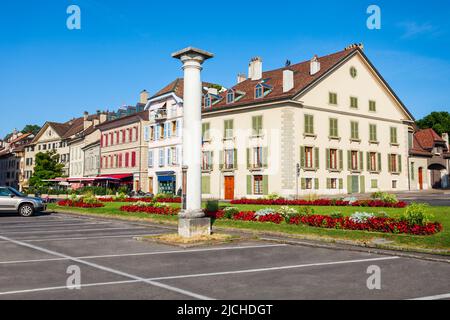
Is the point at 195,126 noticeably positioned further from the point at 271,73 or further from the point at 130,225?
the point at 271,73

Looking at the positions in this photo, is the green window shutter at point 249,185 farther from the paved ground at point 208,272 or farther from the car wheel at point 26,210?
the paved ground at point 208,272

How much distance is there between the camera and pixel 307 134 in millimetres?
37594

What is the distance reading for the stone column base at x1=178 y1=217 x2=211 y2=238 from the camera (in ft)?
40.6

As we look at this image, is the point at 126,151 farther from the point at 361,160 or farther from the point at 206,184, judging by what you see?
the point at 361,160

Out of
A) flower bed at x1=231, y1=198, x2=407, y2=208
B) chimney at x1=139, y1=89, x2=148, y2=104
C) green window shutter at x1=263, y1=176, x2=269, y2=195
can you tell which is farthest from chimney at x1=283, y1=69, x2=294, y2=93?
chimney at x1=139, y1=89, x2=148, y2=104

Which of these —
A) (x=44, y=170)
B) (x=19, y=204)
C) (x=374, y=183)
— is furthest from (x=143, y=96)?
(x=19, y=204)

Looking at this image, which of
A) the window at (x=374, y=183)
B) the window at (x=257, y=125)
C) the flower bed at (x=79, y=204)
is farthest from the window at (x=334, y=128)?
the flower bed at (x=79, y=204)

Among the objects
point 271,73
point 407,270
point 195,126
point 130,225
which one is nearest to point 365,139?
point 271,73

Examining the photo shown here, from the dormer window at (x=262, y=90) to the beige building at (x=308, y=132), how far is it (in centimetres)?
9

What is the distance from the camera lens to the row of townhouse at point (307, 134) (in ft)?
122

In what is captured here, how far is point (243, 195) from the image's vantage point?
129ft
